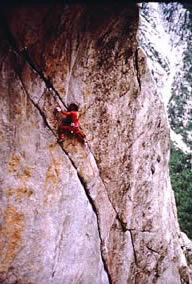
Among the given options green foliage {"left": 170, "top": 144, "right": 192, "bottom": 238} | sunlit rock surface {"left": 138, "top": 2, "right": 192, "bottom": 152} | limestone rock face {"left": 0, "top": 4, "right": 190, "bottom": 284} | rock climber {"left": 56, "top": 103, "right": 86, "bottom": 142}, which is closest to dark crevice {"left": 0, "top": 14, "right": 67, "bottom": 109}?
limestone rock face {"left": 0, "top": 4, "right": 190, "bottom": 284}

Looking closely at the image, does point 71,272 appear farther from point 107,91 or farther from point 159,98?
point 159,98

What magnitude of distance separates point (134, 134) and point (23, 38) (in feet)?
10.9

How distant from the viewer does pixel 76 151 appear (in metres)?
7.07

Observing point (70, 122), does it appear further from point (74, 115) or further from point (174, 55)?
point (174, 55)

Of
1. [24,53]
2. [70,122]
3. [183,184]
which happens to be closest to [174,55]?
[183,184]

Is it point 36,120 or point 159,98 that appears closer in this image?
point 36,120

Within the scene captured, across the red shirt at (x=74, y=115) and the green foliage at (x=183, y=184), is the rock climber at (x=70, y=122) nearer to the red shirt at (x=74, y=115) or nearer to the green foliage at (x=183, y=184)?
the red shirt at (x=74, y=115)

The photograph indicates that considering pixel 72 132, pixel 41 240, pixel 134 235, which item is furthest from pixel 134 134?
pixel 41 240

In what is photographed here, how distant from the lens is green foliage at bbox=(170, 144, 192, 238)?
2347 centimetres

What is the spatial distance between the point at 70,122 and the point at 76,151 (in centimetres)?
60

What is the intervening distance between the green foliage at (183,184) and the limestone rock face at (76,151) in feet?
50.9

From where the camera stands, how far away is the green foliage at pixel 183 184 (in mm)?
23469

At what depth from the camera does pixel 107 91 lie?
24.8 ft

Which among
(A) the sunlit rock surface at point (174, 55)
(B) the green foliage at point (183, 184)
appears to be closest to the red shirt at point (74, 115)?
(B) the green foliage at point (183, 184)
